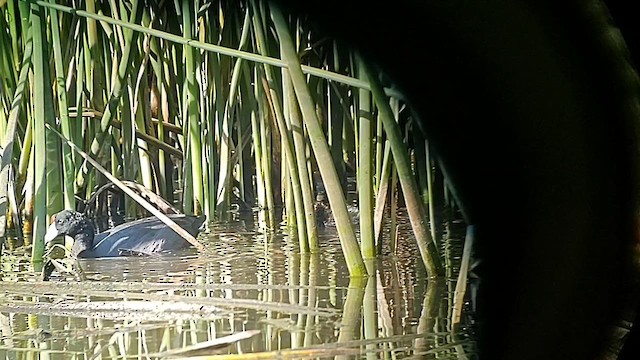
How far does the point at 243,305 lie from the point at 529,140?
29 centimetres

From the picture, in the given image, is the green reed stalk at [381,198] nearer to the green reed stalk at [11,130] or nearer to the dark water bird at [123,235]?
the dark water bird at [123,235]

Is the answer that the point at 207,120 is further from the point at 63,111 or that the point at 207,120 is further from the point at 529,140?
the point at 529,140

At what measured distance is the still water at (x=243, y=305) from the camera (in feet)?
2.04

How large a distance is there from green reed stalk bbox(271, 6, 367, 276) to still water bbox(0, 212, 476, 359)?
13mm

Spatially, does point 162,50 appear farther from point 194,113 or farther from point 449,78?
point 449,78

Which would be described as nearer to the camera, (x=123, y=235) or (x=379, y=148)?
(x=379, y=148)

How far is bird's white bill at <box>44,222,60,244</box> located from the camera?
0.82 meters

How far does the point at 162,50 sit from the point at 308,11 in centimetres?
21

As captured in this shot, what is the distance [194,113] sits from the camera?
2.52ft

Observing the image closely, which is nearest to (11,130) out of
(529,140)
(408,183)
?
(408,183)

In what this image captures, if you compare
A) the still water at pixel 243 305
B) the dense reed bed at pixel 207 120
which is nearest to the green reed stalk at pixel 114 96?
the dense reed bed at pixel 207 120

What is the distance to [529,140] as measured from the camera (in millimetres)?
538

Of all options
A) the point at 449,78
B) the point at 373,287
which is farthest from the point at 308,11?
the point at 373,287

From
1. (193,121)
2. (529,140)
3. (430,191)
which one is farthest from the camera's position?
(193,121)
